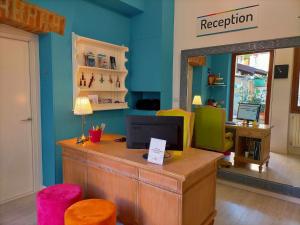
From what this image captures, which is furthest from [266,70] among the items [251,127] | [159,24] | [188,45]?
[159,24]

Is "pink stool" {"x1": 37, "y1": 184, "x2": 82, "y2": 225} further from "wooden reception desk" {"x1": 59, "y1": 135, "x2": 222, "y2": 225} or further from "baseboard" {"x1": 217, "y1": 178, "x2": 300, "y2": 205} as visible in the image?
"baseboard" {"x1": 217, "y1": 178, "x2": 300, "y2": 205}

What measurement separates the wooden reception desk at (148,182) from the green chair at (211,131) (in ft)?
5.21

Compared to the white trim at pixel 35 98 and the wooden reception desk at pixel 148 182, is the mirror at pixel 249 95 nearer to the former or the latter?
the wooden reception desk at pixel 148 182

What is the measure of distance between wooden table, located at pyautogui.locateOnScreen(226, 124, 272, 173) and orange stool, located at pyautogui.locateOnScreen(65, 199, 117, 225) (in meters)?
2.66

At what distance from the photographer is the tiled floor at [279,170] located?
10.5 feet

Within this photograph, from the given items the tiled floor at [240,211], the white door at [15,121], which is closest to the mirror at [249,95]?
the tiled floor at [240,211]

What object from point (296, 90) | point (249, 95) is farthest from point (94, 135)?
point (296, 90)

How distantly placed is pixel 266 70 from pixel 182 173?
2901mm

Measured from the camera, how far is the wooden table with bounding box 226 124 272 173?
352 centimetres

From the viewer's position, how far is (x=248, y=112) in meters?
3.82

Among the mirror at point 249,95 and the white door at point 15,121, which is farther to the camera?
the mirror at point 249,95

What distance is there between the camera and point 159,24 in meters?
3.66

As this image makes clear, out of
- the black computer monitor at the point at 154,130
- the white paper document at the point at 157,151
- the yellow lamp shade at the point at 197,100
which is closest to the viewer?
the white paper document at the point at 157,151

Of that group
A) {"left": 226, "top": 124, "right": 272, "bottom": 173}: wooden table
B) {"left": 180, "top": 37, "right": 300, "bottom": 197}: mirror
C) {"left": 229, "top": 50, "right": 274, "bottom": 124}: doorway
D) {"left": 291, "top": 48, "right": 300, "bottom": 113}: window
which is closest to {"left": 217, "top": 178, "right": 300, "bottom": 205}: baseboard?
{"left": 180, "top": 37, "right": 300, "bottom": 197}: mirror
